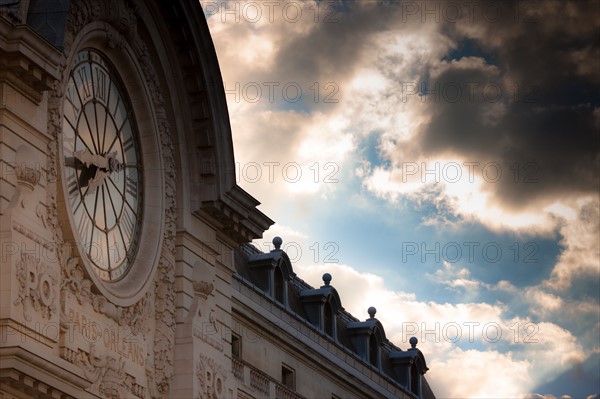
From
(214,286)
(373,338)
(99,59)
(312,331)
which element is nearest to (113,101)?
(99,59)

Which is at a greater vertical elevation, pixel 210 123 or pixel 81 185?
pixel 210 123

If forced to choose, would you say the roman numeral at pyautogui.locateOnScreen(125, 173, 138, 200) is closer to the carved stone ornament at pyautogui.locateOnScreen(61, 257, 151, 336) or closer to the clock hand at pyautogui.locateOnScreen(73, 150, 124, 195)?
the clock hand at pyautogui.locateOnScreen(73, 150, 124, 195)

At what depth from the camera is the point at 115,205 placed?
30.8 meters

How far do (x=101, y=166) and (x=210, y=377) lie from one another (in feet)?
18.5

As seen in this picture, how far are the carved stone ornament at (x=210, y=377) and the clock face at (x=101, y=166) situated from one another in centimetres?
293

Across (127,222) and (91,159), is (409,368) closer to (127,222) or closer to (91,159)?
(127,222)

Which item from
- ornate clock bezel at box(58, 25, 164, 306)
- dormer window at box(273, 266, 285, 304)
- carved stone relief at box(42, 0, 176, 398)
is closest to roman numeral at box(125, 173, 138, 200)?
ornate clock bezel at box(58, 25, 164, 306)

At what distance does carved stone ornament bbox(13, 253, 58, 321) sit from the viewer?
82.9ft

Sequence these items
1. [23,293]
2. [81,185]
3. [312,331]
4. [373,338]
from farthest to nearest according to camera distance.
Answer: [373,338], [312,331], [81,185], [23,293]

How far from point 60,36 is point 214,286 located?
338 inches

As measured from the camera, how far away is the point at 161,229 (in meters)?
31.9

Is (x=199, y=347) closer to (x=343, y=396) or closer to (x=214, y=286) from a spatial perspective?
(x=214, y=286)

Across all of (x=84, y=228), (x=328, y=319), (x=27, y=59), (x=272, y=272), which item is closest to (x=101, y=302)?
(x=84, y=228)

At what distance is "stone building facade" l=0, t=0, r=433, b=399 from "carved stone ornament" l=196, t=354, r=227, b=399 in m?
0.04
